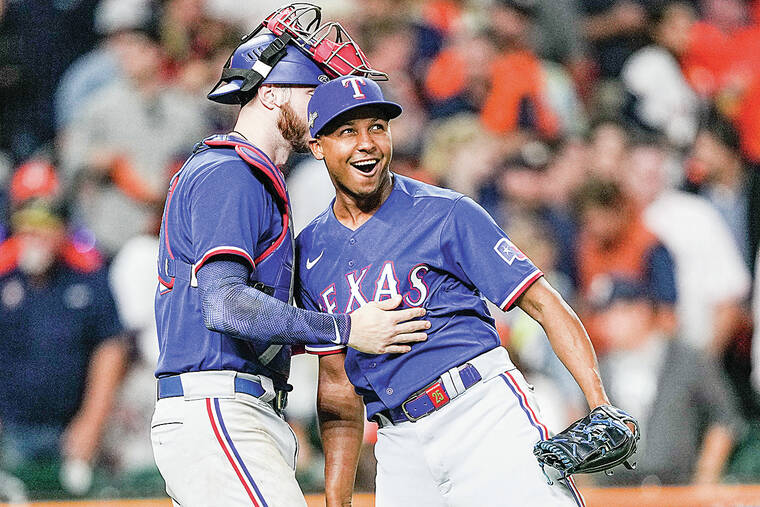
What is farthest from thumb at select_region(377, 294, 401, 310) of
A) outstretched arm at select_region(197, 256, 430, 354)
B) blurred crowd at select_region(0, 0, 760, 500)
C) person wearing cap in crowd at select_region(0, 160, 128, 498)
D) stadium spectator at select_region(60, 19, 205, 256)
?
stadium spectator at select_region(60, 19, 205, 256)

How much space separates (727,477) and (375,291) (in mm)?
4175

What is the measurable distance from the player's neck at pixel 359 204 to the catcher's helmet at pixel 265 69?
387mm

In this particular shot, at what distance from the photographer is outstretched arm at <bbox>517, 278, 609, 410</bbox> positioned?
288 cm

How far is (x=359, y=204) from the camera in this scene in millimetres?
3264

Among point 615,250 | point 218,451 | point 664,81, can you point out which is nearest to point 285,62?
point 218,451

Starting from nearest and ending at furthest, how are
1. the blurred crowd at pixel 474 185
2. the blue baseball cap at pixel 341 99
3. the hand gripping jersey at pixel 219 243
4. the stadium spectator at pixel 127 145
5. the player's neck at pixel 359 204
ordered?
the hand gripping jersey at pixel 219 243
the blue baseball cap at pixel 341 99
the player's neck at pixel 359 204
the blurred crowd at pixel 474 185
the stadium spectator at pixel 127 145

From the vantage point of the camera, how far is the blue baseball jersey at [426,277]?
3.03 metres

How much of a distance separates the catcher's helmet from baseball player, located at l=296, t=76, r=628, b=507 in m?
0.16

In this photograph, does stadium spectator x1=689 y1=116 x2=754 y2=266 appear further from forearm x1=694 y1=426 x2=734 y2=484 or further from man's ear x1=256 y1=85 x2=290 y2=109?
A: man's ear x1=256 y1=85 x2=290 y2=109

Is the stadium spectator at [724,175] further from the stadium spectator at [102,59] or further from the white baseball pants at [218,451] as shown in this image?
the white baseball pants at [218,451]

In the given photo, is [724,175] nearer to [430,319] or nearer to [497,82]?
[497,82]

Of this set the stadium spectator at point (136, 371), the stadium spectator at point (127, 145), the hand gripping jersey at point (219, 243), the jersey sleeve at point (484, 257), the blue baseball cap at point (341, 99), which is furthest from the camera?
the stadium spectator at point (127, 145)

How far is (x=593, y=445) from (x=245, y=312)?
999mm

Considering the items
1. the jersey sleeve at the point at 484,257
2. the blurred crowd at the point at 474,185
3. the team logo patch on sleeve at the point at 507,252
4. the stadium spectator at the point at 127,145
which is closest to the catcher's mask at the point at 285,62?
the jersey sleeve at the point at 484,257
